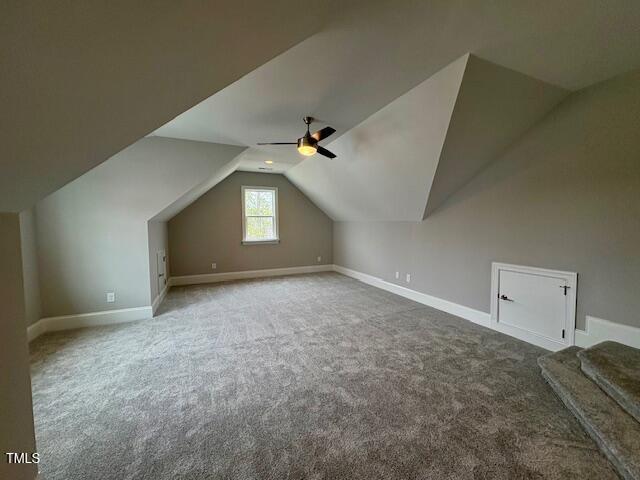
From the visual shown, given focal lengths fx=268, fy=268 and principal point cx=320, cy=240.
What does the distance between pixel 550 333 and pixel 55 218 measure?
581 centimetres

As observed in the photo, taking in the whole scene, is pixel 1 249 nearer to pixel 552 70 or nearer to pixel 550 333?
pixel 552 70

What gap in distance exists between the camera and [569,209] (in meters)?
2.66

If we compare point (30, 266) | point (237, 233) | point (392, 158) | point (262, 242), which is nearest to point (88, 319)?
point (30, 266)

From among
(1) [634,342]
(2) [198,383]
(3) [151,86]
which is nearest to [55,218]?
(2) [198,383]

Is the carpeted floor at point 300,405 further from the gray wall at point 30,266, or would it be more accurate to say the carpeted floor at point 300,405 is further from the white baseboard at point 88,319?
the gray wall at point 30,266

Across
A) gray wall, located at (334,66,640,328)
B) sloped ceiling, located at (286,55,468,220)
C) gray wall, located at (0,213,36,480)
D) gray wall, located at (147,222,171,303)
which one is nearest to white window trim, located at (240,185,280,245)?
sloped ceiling, located at (286,55,468,220)

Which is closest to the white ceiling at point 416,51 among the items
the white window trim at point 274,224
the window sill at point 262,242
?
the white window trim at point 274,224

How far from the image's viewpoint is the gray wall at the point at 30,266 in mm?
3025

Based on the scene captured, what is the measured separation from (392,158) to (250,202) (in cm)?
399

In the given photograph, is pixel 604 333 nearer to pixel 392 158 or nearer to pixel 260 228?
pixel 392 158

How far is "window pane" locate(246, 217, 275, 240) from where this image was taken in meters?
6.59

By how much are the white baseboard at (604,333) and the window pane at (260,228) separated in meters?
5.72

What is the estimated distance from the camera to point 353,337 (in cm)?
313

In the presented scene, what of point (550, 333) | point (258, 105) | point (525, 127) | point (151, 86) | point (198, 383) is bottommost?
point (198, 383)
